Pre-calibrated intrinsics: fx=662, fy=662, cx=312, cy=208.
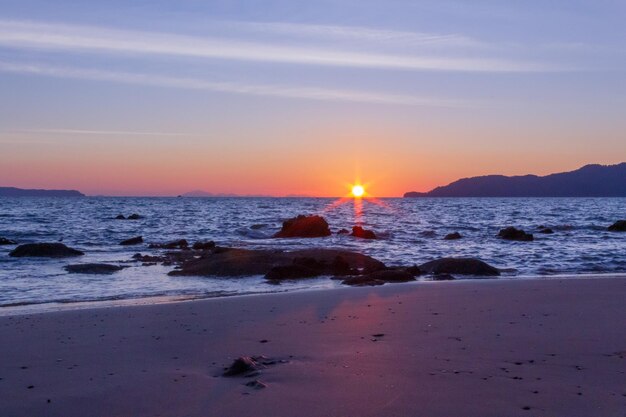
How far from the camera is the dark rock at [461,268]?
64.0ft

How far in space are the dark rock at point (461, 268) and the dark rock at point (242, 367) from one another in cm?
1247

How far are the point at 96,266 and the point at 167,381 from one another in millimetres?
13917

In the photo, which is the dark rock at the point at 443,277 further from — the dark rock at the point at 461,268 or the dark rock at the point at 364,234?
the dark rock at the point at 364,234

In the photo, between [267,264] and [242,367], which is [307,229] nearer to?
[267,264]

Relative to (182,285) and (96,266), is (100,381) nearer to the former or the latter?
(182,285)

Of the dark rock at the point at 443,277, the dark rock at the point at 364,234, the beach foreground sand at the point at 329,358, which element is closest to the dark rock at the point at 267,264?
the dark rock at the point at 443,277

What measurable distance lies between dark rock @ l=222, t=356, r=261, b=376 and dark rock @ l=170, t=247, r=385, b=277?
36.1 feet

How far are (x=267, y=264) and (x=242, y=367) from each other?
12.9m

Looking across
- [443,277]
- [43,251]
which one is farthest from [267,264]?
[43,251]

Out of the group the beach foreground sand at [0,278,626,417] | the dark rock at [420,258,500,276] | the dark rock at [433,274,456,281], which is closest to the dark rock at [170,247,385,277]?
the dark rock at [420,258,500,276]

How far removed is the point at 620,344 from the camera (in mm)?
8867

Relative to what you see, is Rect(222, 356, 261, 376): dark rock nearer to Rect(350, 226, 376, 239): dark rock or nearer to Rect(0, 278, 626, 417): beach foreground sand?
Rect(0, 278, 626, 417): beach foreground sand

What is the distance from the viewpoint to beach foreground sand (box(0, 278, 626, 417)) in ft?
21.1

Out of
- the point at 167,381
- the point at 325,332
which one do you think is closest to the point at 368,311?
the point at 325,332
